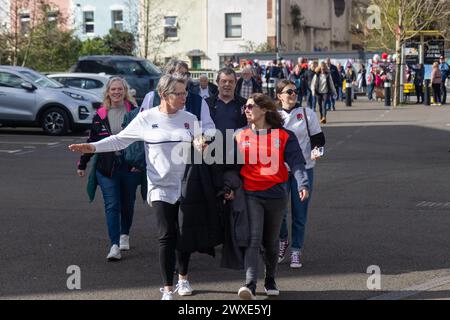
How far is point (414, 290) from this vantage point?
7965mm

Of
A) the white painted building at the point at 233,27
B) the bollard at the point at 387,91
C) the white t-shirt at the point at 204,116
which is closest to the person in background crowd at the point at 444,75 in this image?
the bollard at the point at 387,91

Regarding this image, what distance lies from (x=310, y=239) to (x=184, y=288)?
2898mm

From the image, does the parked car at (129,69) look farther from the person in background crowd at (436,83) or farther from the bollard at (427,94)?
the bollard at (427,94)

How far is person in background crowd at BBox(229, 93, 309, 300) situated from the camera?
25.0 feet

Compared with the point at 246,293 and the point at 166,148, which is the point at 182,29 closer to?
the point at 166,148

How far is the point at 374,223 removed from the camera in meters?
11.3

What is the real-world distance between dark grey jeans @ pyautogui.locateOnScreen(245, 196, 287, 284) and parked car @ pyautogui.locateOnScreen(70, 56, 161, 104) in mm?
23323

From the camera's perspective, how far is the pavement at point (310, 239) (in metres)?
8.13

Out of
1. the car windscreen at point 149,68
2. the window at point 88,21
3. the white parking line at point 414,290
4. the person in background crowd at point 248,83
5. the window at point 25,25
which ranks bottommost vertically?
the white parking line at point 414,290

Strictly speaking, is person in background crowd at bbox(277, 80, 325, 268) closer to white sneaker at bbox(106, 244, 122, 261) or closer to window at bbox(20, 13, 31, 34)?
white sneaker at bbox(106, 244, 122, 261)

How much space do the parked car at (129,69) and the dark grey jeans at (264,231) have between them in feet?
76.5

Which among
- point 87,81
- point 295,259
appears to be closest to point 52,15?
point 87,81
